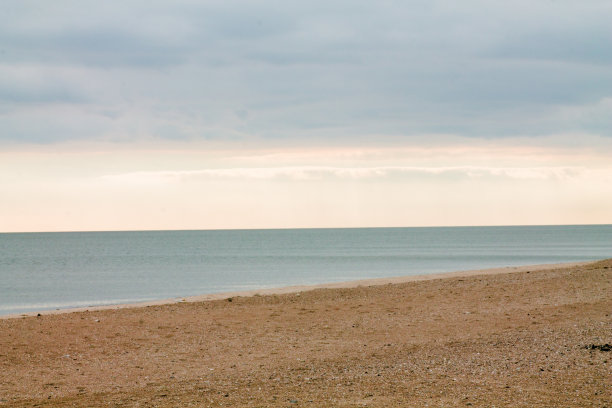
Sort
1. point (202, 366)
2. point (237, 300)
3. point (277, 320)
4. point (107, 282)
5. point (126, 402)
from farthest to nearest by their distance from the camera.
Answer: point (107, 282) → point (237, 300) → point (277, 320) → point (202, 366) → point (126, 402)

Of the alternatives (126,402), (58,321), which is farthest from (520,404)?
(58,321)

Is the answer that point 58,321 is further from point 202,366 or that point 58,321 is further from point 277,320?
point 202,366

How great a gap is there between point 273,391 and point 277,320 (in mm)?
9796

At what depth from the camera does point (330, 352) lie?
53.3 feet

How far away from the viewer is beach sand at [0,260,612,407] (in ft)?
38.2

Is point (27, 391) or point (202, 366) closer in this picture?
point (27, 391)

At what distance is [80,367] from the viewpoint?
15.3 m

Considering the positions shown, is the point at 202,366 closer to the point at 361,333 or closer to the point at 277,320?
the point at 361,333

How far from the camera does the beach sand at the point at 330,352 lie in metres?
11.6

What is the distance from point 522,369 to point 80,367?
952cm

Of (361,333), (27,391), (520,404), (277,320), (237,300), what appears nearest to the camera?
(520,404)

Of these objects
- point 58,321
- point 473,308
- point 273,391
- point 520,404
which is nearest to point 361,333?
point 473,308

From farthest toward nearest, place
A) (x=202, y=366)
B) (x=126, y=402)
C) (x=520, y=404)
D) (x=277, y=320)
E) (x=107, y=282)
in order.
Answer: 1. (x=107, y=282)
2. (x=277, y=320)
3. (x=202, y=366)
4. (x=126, y=402)
5. (x=520, y=404)

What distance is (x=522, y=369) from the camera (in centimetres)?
1306
